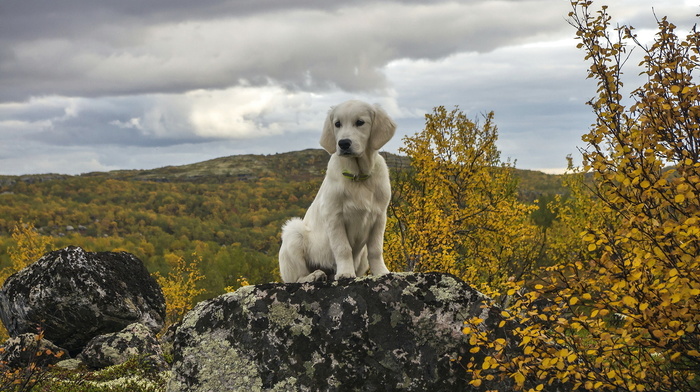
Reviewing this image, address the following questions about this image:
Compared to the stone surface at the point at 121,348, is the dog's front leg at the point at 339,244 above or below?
above

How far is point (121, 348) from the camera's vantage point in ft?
47.0

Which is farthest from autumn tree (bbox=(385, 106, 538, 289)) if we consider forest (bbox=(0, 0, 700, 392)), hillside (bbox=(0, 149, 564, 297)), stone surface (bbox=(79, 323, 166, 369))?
hillside (bbox=(0, 149, 564, 297))

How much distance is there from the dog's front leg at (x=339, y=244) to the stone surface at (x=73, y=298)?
1194 cm

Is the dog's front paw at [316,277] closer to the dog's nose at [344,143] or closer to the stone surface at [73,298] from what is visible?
the dog's nose at [344,143]

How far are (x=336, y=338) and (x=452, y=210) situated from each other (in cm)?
1294

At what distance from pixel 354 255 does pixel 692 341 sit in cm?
375

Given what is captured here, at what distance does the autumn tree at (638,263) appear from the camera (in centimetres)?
481

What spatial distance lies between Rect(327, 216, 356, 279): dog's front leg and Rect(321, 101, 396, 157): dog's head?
827mm

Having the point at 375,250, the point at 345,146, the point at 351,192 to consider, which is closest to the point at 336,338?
the point at 375,250

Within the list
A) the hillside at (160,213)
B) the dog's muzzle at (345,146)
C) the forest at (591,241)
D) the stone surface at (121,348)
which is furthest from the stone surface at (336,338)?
the hillside at (160,213)

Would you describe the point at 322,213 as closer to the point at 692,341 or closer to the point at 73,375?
the point at 692,341

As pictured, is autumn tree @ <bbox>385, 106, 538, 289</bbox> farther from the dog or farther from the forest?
the dog

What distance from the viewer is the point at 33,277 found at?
16328mm

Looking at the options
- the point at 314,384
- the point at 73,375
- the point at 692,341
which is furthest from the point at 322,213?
the point at 73,375
